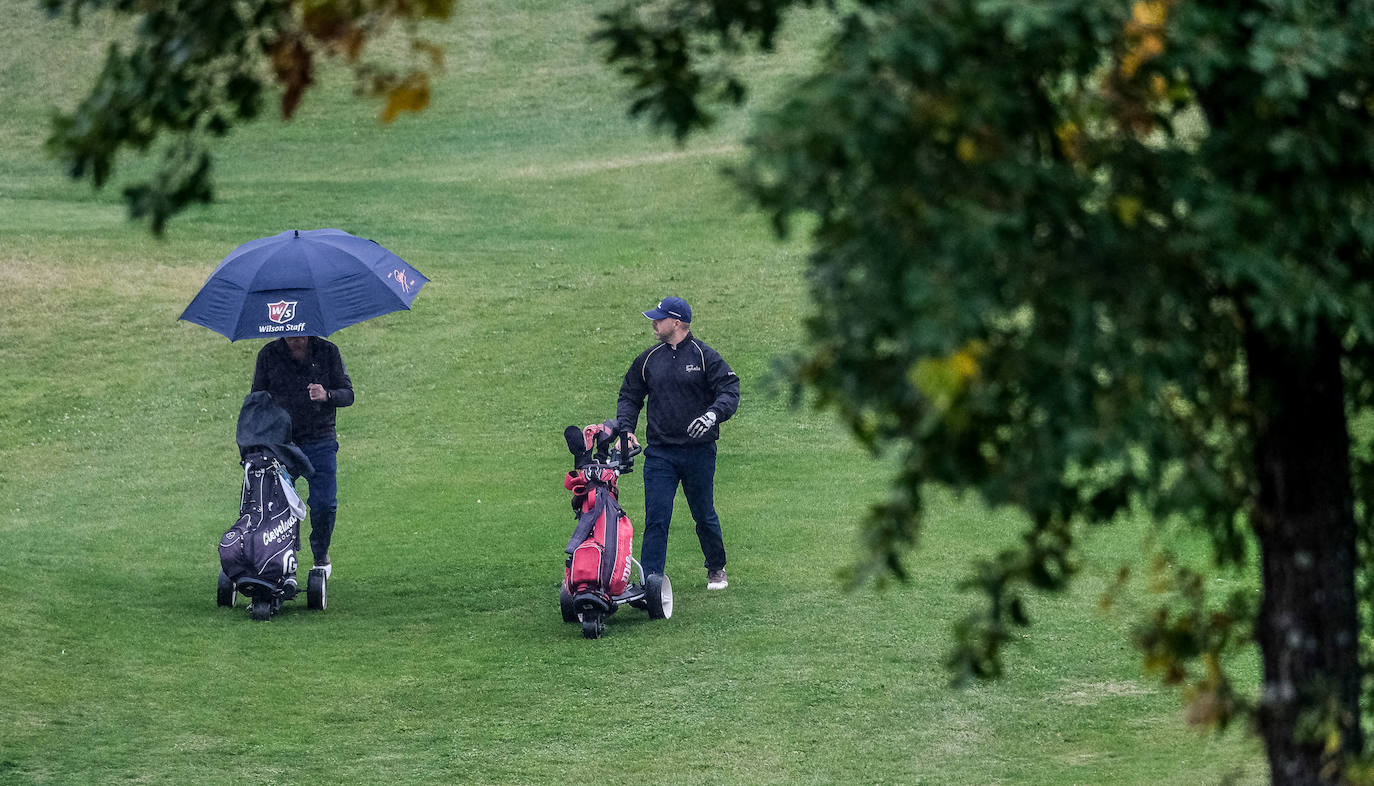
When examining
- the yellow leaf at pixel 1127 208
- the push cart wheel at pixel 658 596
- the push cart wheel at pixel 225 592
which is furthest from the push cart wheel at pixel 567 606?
the yellow leaf at pixel 1127 208

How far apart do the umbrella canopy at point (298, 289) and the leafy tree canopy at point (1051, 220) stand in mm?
8111

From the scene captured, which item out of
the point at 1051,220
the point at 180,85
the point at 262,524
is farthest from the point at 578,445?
the point at 1051,220

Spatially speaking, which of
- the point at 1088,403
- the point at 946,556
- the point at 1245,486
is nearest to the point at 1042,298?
the point at 1088,403

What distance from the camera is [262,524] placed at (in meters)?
12.2

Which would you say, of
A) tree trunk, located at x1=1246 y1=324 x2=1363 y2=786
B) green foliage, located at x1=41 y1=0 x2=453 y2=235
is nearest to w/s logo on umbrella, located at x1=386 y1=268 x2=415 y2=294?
green foliage, located at x1=41 y1=0 x2=453 y2=235

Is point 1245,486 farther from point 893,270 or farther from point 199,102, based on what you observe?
point 199,102

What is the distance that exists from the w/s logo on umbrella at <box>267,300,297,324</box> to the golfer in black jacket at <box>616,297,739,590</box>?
239cm

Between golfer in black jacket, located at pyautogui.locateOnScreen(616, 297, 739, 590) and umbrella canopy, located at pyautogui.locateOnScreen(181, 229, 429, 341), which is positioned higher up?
umbrella canopy, located at pyautogui.locateOnScreen(181, 229, 429, 341)

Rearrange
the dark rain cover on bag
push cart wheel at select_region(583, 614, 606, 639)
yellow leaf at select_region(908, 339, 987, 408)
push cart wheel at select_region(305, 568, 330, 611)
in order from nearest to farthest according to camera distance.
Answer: yellow leaf at select_region(908, 339, 987, 408), push cart wheel at select_region(583, 614, 606, 639), the dark rain cover on bag, push cart wheel at select_region(305, 568, 330, 611)

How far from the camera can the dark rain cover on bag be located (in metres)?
12.2

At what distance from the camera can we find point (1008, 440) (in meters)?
4.11

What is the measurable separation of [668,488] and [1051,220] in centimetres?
863

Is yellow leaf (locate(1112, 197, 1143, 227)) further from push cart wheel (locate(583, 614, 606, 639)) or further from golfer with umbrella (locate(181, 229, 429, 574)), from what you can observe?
golfer with umbrella (locate(181, 229, 429, 574))

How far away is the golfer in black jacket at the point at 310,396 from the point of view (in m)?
13.0
